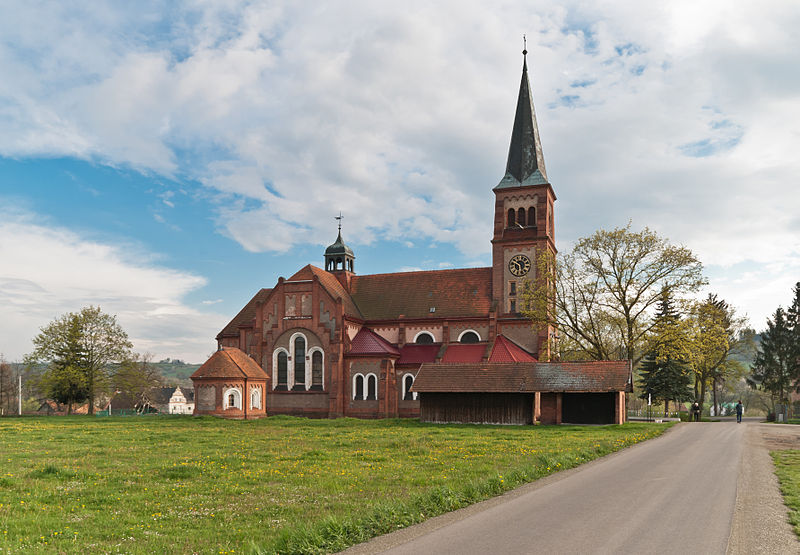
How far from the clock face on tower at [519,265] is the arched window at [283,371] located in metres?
20.2

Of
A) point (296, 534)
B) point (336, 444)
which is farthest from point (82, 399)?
point (296, 534)

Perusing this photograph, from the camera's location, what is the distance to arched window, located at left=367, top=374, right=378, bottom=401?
1949 inches

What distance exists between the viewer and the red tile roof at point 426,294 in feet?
174

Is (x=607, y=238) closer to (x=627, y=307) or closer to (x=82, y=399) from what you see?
(x=627, y=307)

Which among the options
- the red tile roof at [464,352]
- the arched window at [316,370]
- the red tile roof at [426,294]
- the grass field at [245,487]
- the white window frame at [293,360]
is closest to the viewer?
the grass field at [245,487]

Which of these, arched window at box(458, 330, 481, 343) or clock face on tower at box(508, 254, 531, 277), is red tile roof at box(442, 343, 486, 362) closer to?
arched window at box(458, 330, 481, 343)

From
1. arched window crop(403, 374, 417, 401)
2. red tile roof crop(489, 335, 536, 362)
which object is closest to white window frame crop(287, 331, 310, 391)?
arched window crop(403, 374, 417, 401)

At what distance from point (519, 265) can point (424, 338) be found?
32.9ft

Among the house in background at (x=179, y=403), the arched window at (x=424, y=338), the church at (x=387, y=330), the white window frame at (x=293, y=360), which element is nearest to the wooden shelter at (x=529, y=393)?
the church at (x=387, y=330)

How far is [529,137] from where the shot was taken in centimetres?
5494

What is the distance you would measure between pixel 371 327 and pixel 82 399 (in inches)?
1173

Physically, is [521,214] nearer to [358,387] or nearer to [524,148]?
[524,148]

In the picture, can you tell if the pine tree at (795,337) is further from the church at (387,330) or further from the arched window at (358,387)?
the arched window at (358,387)

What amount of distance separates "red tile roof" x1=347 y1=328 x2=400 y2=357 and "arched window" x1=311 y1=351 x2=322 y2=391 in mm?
2802
